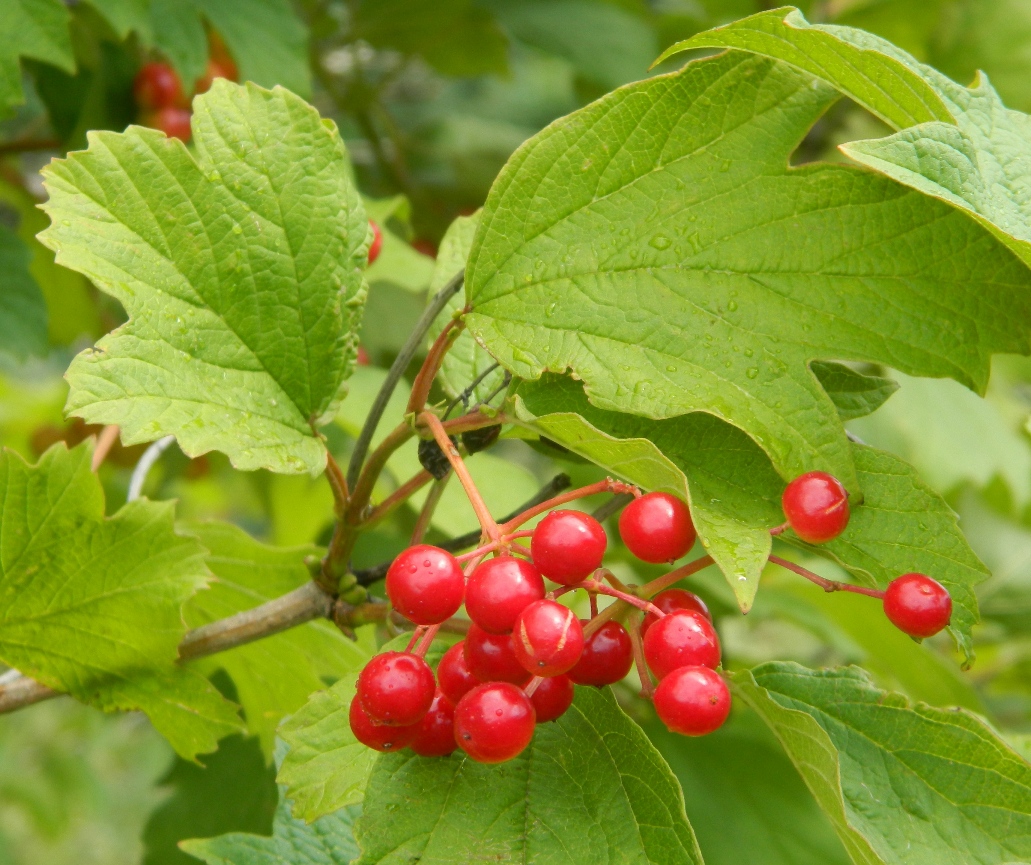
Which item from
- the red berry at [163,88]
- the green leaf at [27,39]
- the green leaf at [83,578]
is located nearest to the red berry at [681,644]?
the green leaf at [83,578]

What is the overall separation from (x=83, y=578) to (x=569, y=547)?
60cm

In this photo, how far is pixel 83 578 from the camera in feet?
3.49

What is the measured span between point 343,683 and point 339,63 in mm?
2394

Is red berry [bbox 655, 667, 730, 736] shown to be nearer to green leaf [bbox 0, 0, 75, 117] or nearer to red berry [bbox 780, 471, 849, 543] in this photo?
red berry [bbox 780, 471, 849, 543]

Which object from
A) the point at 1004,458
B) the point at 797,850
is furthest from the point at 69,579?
the point at 1004,458

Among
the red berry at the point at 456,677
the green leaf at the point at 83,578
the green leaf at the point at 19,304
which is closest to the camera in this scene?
the red berry at the point at 456,677

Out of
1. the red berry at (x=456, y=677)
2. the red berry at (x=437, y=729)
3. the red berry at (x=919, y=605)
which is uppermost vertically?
the red berry at (x=919, y=605)

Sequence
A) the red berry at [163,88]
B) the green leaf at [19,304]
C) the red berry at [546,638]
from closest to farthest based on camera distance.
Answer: the red berry at [546,638] → the green leaf at [19,304] → the red berry at [163,88]

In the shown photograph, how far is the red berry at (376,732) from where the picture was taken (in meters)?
0.76

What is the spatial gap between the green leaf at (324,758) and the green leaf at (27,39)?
958 millimetres

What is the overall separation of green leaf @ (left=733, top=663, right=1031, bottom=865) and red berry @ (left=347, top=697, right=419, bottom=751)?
0.27m

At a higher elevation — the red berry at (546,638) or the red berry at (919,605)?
the red berry at (546,638)

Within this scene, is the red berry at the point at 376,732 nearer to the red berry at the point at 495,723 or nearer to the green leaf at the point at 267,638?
the red berry at the point at 495,723

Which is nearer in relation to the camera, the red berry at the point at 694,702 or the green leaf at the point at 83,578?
the red berry at the point at 694,702
